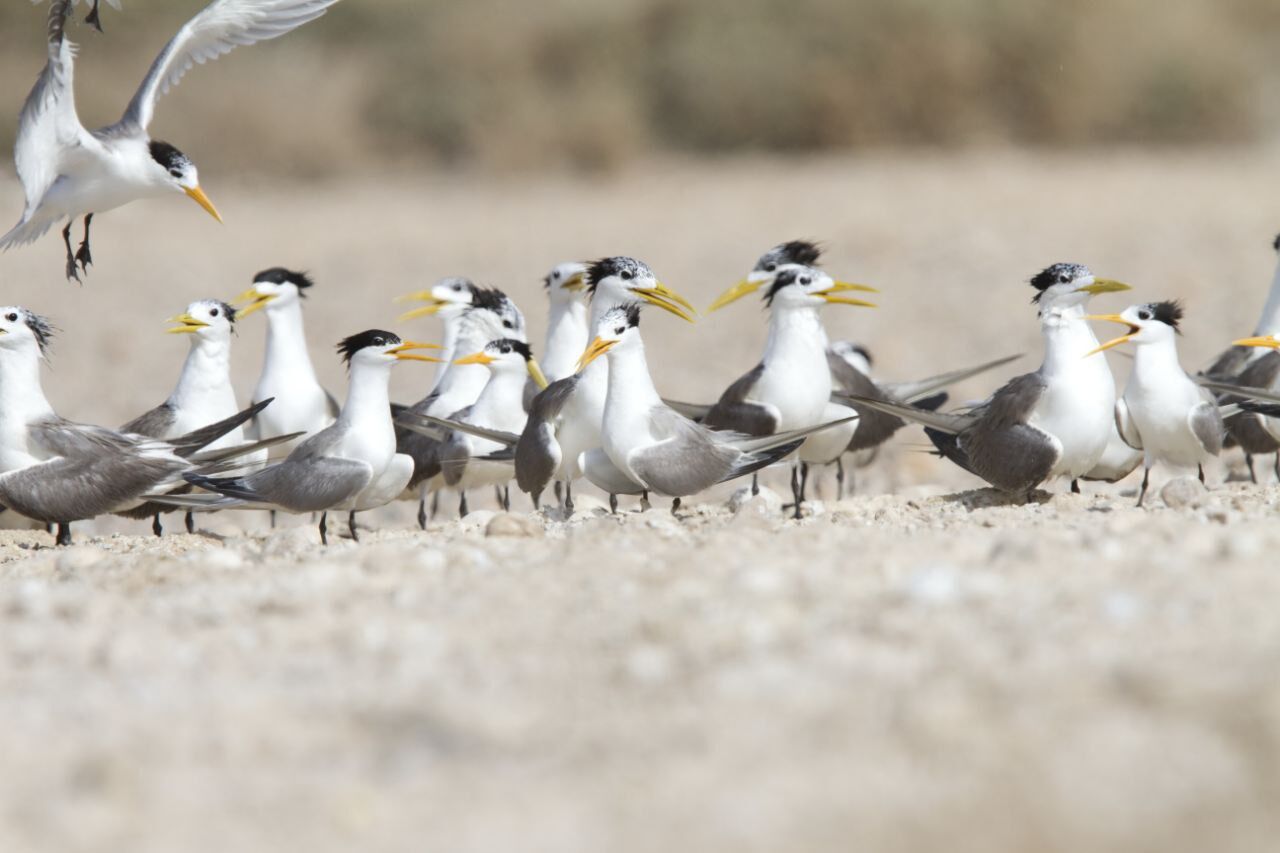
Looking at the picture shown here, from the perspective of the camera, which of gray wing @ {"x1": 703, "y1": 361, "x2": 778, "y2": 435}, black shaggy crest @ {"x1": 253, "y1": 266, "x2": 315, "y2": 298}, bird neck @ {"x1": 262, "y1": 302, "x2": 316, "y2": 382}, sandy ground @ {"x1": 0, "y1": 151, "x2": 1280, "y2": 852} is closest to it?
sandy ground @ {"x1": 0, "y1": 151, "x2": 1280, "y2": 852}

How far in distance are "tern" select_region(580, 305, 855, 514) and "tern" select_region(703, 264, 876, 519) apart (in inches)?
13.5

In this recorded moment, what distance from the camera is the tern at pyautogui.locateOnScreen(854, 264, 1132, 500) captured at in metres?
6.40

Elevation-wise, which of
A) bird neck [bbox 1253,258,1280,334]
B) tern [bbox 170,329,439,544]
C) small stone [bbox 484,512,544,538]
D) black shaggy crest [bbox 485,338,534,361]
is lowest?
small stone [bbox 484,512,544,538]

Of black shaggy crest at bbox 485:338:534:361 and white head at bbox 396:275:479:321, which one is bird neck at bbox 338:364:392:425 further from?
white head at bbox 396:275:479:321

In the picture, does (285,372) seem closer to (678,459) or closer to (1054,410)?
(678,459)

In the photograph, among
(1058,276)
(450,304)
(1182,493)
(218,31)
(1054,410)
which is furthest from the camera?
(450,304)

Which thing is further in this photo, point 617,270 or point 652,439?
point 617,270

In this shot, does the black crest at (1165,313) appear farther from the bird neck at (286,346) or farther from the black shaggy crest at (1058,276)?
the bird neck at (286,346)

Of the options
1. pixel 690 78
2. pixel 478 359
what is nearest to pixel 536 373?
pixel 478 359

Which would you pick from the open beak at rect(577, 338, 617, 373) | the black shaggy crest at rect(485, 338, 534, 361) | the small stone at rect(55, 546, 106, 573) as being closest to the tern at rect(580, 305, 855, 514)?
the open beak at rect(577, 338, 617, 373)

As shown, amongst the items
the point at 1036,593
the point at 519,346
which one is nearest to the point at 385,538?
the point at 519,346

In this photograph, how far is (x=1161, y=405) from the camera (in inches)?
256

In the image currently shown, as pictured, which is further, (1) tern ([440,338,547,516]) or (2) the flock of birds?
(1) tern ([440,338,547,516])

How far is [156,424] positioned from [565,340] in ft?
6.31
